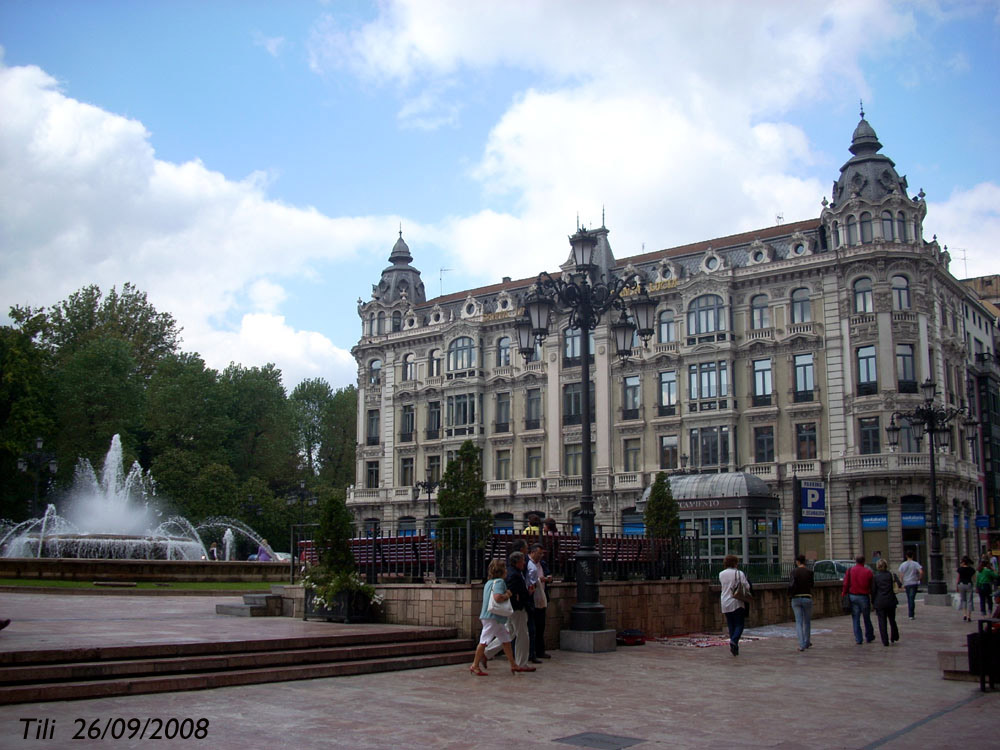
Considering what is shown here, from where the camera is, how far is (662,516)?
75.0 ft

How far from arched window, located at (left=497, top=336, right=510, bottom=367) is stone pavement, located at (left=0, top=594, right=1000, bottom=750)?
4156cm

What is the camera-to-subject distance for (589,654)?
15.9m

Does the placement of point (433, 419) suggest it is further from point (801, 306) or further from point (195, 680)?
point (195, 680)

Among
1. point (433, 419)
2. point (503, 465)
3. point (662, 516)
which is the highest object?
point (433, 419)

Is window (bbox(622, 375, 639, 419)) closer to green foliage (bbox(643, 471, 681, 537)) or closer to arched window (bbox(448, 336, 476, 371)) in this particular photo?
arched window (bbox(448, 336, 476, 371))

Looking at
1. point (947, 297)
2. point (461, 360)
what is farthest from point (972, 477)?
point (461, 360)

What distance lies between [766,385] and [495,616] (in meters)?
37.4

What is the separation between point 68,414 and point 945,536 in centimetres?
4645

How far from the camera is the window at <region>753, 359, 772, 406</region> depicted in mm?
47438

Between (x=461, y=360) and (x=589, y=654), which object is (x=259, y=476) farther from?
(x=589, y=654)

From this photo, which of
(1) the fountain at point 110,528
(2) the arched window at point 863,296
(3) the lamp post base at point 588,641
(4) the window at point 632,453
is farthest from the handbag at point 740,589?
(4) the window at point 632,453

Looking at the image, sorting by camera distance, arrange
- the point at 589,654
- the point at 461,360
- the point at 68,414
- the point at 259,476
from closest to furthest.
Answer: the point at 589,654, the point at 68,414, the point at 461,360, the point at 259,476

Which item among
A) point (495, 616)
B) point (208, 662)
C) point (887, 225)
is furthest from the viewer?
point (887, 225)

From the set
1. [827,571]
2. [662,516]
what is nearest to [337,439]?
[827,571]
